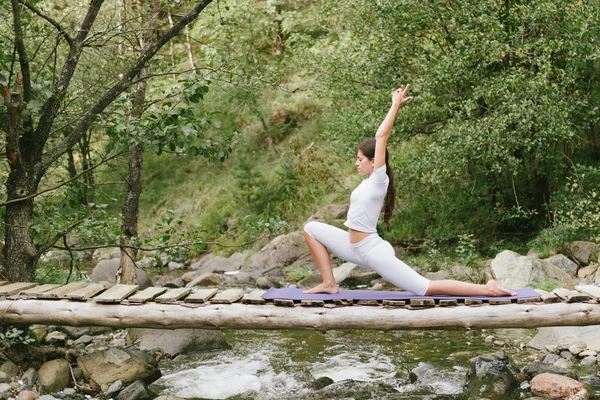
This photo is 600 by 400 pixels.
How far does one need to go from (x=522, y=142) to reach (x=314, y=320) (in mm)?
6425

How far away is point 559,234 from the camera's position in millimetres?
12195

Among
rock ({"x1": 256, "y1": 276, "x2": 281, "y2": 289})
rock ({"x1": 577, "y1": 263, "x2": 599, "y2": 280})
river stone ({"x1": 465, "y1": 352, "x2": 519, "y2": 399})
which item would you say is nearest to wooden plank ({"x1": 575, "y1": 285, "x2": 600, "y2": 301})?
river stone ({"x1": 465, "y1": 352, "x2": 519, "y2": 399})

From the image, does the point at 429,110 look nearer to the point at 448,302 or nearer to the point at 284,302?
the point at 448,302

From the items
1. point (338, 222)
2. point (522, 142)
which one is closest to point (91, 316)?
point (522, 142)

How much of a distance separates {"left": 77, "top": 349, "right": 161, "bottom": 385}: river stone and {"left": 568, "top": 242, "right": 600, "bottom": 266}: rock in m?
7.80

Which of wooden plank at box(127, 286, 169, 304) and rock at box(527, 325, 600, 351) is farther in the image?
rock at box(527, 325, 600, 351)

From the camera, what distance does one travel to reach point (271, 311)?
21.7 ft

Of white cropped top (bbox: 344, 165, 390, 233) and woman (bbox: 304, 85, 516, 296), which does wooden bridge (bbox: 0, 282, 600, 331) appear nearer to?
woman (bbox: 304, 85, 516, 296)

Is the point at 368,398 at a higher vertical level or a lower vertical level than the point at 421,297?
lower

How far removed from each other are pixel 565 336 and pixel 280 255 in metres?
8.42

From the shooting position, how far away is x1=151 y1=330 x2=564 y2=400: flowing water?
7.65m

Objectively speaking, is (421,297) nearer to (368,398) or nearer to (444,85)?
(368,398)

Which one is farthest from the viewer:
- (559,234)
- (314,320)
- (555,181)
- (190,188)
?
(190,188)

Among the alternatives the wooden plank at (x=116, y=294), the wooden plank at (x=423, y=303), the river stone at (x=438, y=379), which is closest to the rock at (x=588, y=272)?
the river stone at (x=438, y=379)
